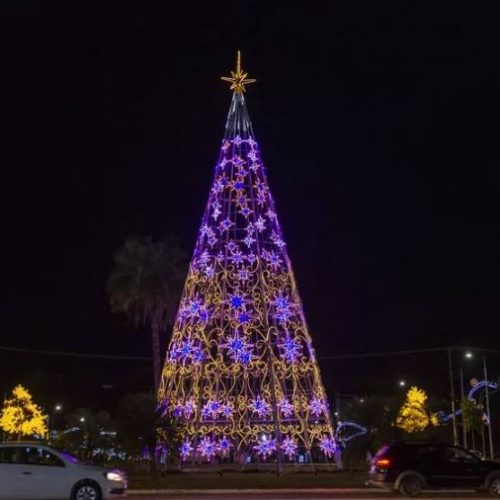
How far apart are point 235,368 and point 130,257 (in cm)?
1634

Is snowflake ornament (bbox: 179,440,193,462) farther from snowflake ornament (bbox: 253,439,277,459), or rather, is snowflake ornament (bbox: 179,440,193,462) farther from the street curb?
the street curb

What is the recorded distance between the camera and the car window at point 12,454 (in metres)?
18.7

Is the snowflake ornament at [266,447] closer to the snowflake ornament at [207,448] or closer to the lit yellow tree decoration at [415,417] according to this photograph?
the snowflake ornament at [207,448]

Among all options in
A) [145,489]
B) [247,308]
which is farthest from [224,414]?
[145,489]

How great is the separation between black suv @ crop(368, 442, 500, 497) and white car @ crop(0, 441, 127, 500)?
24.9 ft

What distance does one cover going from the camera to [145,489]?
25.3m

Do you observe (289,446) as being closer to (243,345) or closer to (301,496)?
(243,345)

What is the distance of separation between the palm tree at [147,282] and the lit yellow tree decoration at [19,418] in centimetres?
1916

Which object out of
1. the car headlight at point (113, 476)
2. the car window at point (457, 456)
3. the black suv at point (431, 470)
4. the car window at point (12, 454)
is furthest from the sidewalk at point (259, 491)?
the car window at point (12, 454)

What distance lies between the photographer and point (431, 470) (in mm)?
22953

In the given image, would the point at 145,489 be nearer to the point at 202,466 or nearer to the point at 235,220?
the point at 202,466

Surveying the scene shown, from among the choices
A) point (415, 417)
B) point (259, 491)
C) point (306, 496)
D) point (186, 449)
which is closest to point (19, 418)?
point (415, 417)

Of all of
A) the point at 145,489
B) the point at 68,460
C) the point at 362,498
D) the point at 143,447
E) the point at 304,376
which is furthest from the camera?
the point at 304,376

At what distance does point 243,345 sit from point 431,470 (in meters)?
11.3
